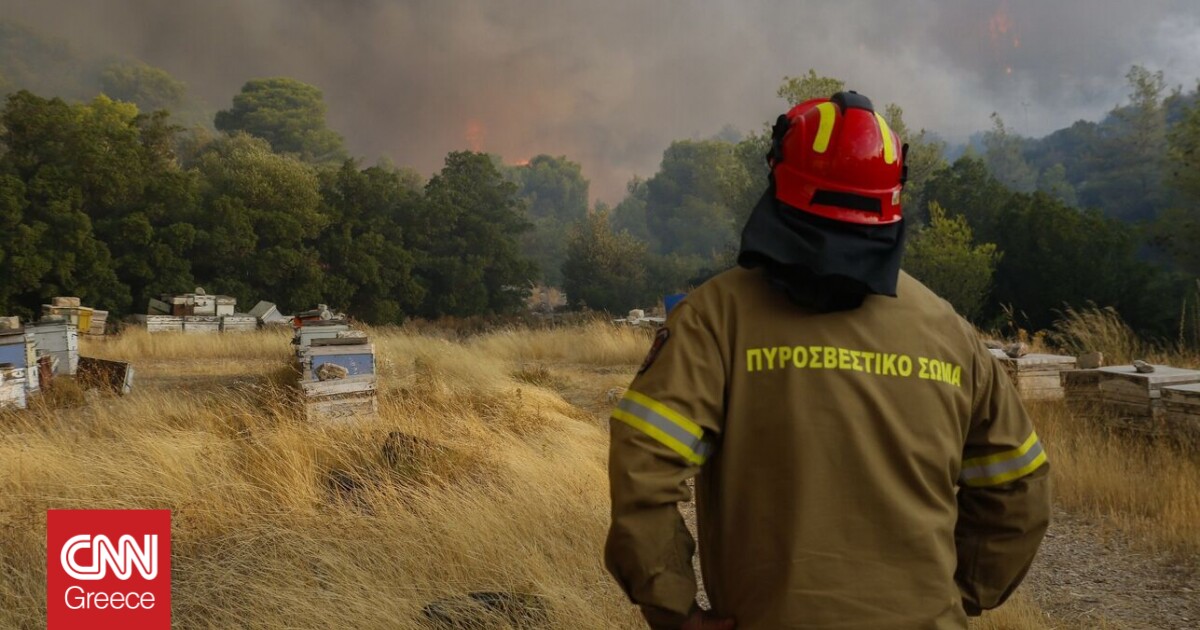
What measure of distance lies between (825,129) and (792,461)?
2.22 ft

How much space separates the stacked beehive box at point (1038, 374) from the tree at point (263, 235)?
19094 mm

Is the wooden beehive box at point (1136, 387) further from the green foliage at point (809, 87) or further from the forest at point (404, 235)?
the green foliage at point (809, 87)

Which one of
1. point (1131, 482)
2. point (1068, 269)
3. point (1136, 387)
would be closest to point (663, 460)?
point (1131, 482)

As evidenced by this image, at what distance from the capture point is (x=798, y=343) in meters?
1.50

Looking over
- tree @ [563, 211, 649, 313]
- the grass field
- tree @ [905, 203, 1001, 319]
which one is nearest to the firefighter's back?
the grass field

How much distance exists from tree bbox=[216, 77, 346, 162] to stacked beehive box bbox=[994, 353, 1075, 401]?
48.4 meters

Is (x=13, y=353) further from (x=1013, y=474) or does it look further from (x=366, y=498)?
(x=1013, y=474)

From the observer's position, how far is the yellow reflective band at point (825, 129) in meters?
1.55

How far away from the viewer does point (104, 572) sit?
3.77 metres

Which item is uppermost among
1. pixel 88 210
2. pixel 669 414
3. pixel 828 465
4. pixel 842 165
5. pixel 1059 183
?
pixel 1059 183

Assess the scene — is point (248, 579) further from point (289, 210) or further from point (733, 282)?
point (289, 210)

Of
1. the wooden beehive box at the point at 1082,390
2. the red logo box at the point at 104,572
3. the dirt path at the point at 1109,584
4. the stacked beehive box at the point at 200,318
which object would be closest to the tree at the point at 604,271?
the stacked beehive box at the point at 200,318

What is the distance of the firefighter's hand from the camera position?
1530mm

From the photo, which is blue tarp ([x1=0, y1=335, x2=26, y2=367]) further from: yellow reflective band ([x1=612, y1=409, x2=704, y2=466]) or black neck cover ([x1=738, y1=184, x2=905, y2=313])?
black neck cover ([x1=738, y1=184, x2=905, y2=313])
